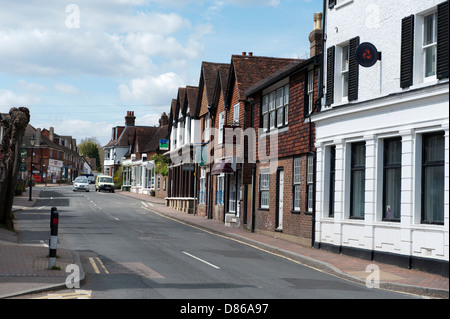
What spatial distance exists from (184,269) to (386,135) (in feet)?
22.7

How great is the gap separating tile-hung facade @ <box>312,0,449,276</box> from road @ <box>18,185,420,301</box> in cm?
257

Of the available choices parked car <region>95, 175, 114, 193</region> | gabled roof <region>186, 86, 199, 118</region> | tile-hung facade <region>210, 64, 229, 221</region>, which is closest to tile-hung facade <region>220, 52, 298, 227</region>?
tile-hung facade <region>210, 64, 229, 221</region>

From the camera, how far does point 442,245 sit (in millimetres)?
14508

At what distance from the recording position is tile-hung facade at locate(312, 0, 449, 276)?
15008 millimetres

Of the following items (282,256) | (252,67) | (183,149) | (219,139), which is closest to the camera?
(282,256)

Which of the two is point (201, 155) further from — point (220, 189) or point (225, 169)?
point (225, 169)

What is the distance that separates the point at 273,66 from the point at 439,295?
21.6 metres

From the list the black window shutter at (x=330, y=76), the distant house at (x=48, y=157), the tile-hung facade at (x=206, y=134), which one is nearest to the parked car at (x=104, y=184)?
the distant house at (x=48, y=157)

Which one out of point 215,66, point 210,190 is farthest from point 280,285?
point 215,66

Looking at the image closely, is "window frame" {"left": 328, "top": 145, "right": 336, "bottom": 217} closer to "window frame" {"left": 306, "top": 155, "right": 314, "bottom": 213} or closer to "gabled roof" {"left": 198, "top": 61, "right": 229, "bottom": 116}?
"window frame" {"left": 306, "top": 155, "right": 314, "bottom": 213}

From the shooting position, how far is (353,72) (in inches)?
741

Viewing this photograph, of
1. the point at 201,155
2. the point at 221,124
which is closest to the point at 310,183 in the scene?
the point at 221,124

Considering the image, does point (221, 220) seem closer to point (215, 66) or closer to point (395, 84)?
point (215, 66)

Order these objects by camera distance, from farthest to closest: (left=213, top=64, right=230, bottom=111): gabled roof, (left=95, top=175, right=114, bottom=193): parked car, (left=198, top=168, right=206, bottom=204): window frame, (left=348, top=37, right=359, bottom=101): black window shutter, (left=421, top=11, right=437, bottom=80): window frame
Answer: (left=95, top=175, right=114, bottom=193): parked car, (left=198, top=168, right=206, bottom=204): window frame, (left=213, top=64, right=230, bottom=111): gabled roof, (left=348, top=37, right=359, bottom=101): black window shutter, (left=421, top=11, right=437, bottom=80): window frame
